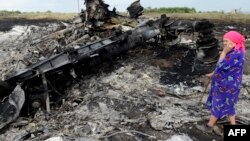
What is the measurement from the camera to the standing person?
Answer: 6301mm

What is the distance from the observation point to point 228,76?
643 cm

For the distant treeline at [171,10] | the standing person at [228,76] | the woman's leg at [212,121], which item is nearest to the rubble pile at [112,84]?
the woman's leg at [212,121]

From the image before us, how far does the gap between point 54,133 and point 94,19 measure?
736cm

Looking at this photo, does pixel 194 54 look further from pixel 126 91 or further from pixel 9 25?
pixel 9 25

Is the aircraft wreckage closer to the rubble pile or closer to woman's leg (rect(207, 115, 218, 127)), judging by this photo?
the rubble pile

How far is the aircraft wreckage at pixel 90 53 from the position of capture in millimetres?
8656

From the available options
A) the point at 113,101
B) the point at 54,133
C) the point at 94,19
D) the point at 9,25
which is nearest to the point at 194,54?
the point at 94,19

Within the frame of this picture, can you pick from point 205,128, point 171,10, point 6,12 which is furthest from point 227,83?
point 6,12

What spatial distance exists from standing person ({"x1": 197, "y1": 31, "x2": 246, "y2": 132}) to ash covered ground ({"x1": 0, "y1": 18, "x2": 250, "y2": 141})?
1.76ft

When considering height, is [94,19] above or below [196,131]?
above

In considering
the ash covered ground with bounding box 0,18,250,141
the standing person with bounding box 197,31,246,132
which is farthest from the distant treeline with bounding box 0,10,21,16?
the standing person with bounding box 197,31,246,132

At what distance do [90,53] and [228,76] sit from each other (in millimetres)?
4766

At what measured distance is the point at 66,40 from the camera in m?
14.1

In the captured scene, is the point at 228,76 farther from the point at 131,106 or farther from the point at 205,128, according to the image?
the point at 131,106
